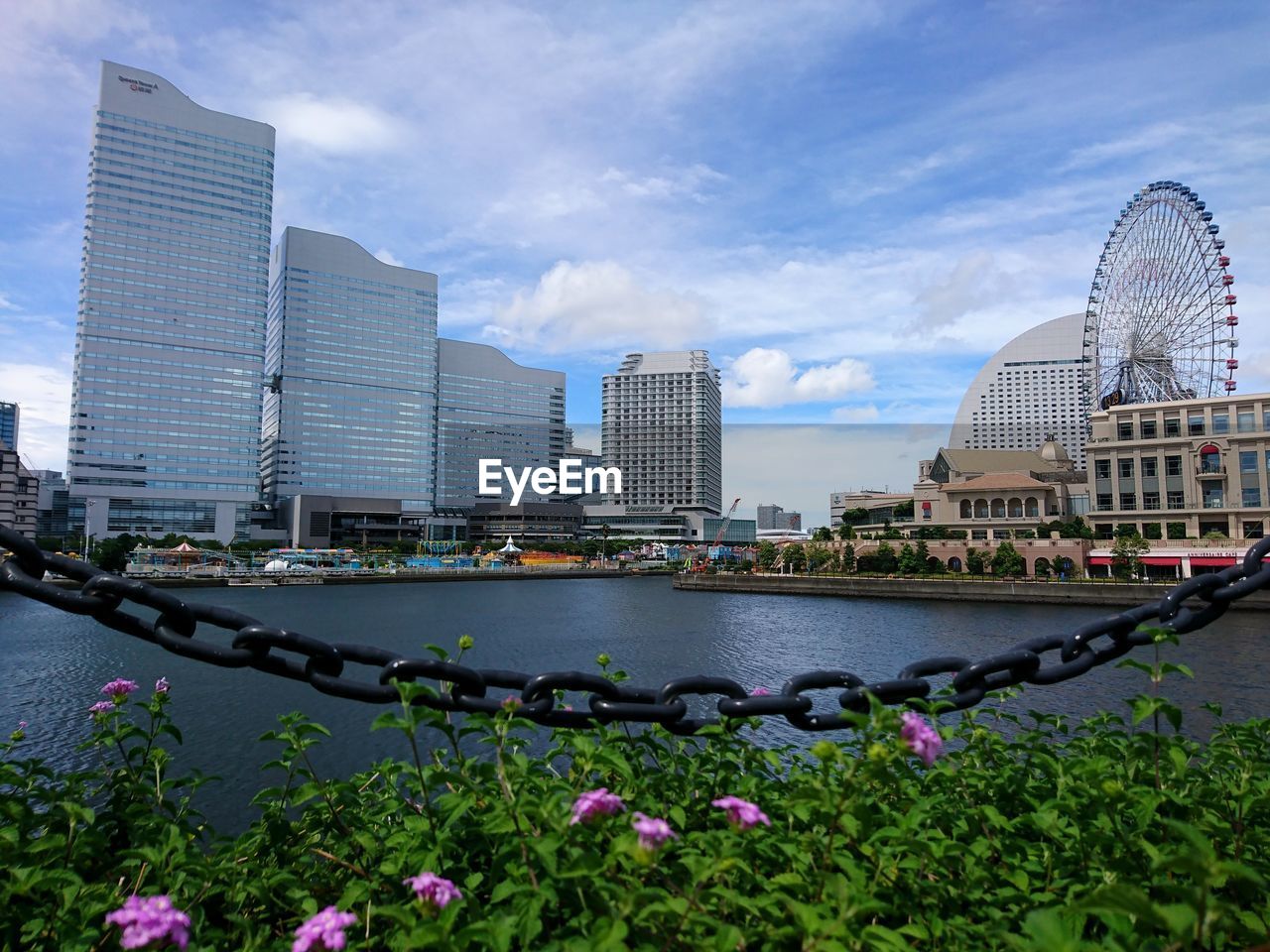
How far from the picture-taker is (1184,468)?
163 ft

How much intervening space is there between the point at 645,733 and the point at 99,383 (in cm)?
11620

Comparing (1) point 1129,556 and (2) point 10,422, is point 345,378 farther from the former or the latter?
(2) point 10,422

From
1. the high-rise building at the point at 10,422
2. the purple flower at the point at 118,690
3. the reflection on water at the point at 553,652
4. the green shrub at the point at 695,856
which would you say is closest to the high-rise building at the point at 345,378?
the reflection on water at the point at 553,652

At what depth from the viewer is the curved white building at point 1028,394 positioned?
576ft

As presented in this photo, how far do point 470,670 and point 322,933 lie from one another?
2.83ft

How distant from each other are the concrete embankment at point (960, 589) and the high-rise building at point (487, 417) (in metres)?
84.1

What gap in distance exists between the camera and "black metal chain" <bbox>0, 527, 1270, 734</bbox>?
197cm

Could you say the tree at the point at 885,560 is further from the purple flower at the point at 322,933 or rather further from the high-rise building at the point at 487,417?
the high-rise building at the point at 487,417

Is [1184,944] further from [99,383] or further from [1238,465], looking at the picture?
[99,383]

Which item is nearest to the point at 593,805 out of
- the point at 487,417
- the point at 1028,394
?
the point at 487,417

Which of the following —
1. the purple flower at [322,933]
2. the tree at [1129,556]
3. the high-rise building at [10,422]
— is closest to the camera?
the purple flower at [322,933]

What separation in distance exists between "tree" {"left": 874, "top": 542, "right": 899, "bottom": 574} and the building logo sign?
397 feet

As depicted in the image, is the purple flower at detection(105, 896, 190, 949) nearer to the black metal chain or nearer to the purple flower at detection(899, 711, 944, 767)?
the black metal chain

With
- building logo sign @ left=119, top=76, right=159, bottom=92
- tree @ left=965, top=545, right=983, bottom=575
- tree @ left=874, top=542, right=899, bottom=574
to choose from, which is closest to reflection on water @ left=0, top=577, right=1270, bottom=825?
tree @ left=874, top=542, right=899, bottom=574
